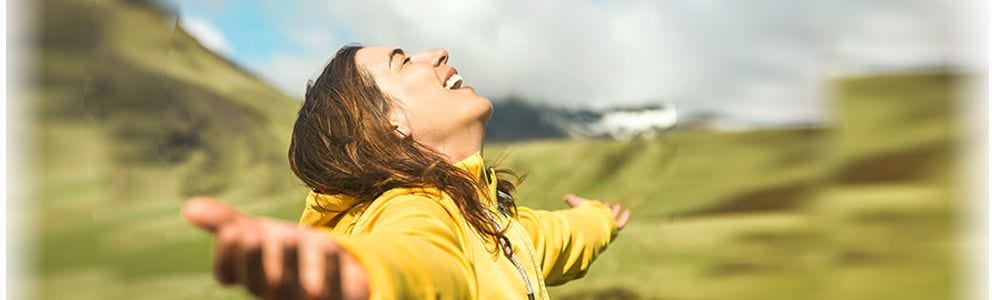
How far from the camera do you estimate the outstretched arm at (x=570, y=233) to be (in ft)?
2.29

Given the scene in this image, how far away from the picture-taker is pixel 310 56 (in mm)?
732

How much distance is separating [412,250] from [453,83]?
0.68 ft

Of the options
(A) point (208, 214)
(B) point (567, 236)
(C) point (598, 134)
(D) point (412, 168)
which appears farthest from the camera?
(C) point (598, 134)

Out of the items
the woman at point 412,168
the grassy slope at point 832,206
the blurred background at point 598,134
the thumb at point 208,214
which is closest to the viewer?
the thumb at point 208,214

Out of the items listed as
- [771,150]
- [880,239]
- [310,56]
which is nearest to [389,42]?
[310,56]

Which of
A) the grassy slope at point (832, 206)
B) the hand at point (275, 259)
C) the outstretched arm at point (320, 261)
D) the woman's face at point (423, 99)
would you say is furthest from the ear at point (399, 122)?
the grassy slope at point (832, 206)

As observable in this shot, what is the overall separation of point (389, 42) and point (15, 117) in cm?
34

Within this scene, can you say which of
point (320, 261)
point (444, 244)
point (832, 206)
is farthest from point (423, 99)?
point (832, 206)

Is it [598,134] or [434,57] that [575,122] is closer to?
[598,134]

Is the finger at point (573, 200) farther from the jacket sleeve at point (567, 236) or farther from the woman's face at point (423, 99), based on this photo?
the woman's face at point (423, 99)

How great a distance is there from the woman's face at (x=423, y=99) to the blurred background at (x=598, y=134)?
0.43 ft

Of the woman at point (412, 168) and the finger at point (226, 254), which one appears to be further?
the woman at point (412, 168)

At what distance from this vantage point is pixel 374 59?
1.89 ft

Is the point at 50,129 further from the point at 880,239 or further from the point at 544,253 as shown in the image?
the point at 880,239
